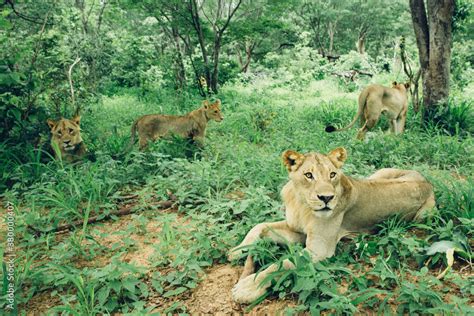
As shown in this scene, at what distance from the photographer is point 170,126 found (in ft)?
21.3

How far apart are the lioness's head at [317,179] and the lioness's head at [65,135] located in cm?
352

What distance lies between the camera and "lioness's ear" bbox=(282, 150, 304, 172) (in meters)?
3.05

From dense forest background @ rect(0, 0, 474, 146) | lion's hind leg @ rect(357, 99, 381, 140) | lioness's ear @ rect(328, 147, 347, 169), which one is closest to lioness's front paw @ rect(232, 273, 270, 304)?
lioness's ear @ rect(328, 147, 347, 169)

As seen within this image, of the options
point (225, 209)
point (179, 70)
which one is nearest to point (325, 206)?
point (225, 209)

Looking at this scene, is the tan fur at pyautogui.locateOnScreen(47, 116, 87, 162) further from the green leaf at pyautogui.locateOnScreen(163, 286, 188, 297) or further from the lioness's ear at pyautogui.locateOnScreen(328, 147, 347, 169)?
the lioness's ear at pyautogui.locateOnScreen(328, 147, 347, 169)

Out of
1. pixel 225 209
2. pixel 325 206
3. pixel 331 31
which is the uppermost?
pixel 331 31

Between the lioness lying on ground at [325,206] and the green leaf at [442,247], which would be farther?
the green leaf at [442,247]

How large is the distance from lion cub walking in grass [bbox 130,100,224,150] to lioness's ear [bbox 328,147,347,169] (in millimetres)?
3649

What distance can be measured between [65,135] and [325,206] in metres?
3.93

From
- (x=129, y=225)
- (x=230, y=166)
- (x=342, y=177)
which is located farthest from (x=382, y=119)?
(x=129, y=225)

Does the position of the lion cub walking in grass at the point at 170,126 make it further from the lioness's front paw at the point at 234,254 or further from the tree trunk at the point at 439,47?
the tree trunk at the point at 439,47

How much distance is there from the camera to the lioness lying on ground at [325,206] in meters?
2.86

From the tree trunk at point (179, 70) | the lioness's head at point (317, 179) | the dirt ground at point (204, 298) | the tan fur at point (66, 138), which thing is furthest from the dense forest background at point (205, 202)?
the tree trunk at point (179, 70)

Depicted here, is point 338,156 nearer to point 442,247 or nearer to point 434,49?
point 442,247
